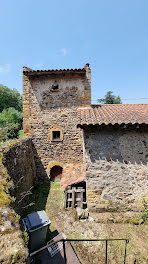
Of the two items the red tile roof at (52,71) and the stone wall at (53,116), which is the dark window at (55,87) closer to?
the stone wall at (53,116)

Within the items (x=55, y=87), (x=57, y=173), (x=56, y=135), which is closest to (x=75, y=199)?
(x=57, y=173)

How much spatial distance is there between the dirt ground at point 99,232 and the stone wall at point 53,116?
2.75 m

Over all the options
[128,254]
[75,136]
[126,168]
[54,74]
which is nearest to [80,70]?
[54,74]

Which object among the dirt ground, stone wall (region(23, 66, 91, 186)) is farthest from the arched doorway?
the dirt ground

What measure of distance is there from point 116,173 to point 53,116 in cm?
499

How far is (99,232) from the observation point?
3.99 meters

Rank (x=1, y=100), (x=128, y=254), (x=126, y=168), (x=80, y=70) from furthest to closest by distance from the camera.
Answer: (x=1, y=100) → (x=80, y=70) → (x=126, y=168) → (x=128, y=254)

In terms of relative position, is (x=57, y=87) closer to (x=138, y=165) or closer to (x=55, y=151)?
(x=55, y=151)

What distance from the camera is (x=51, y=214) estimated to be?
4.87 meters

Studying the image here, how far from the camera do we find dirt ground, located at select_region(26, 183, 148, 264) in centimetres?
330

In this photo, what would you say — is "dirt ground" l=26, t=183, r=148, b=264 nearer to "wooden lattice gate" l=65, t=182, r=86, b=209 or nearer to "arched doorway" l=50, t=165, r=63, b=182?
"wooden lattice gate" l=65, t=182, r=86, b=209

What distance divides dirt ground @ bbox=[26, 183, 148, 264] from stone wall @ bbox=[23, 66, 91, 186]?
275 cm

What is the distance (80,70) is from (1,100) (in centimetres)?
2614

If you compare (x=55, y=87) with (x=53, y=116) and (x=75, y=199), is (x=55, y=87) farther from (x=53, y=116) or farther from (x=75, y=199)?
(x=75, y=199)
